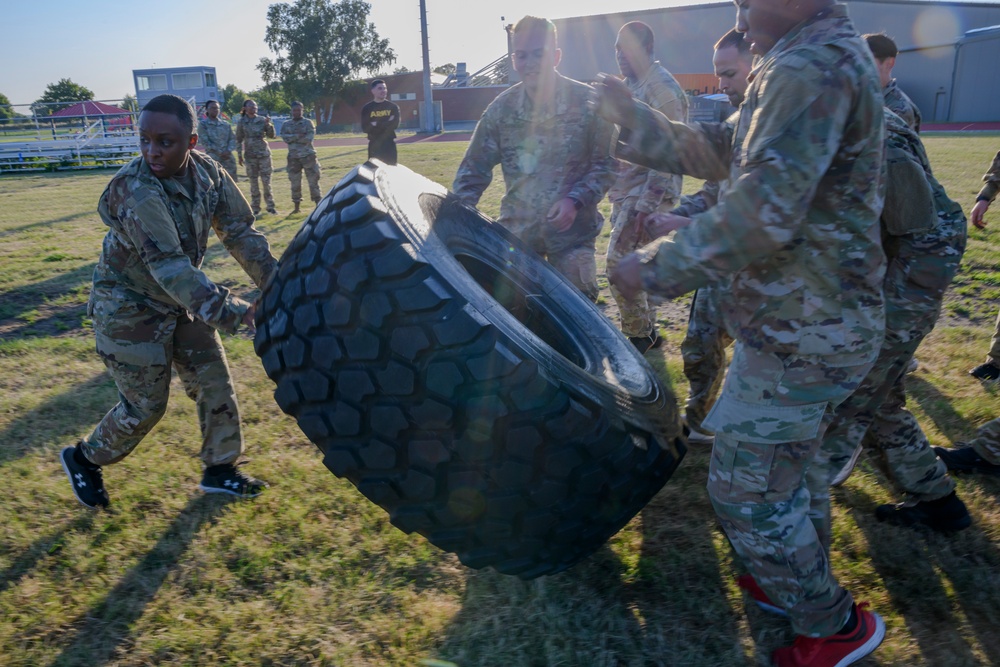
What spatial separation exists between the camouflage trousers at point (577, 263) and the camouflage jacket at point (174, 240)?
178 cm

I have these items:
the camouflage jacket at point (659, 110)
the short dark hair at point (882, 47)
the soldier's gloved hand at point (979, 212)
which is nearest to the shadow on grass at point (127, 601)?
the camouflage jacket at point (659, 110)

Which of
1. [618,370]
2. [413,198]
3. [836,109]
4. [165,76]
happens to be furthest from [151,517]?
[165,76]

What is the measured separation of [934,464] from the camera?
3100mm

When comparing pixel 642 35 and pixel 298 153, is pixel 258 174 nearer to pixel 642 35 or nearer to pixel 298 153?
pixel 298 153

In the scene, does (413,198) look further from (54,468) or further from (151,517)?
(54,468)

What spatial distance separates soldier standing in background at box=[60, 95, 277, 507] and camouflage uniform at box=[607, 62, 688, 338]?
279 cm

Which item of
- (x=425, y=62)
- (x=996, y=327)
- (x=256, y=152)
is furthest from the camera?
(x=425, y=62)

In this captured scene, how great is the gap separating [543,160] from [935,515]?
2.82 metres

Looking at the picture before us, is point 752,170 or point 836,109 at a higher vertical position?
point 836,109

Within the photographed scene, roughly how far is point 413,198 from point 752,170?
1352 millimetres

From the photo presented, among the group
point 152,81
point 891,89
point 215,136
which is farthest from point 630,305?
point 152,81

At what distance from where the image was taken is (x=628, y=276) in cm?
206

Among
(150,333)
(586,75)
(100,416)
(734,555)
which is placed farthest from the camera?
(586,75)

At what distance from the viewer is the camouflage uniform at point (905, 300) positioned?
2684 millimetres
